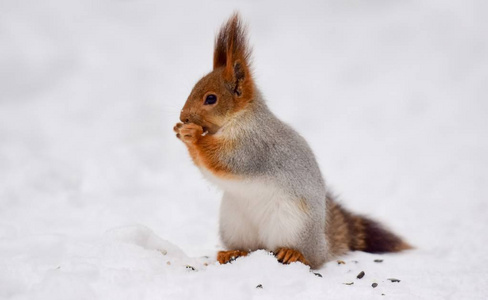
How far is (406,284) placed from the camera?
89.2 inches

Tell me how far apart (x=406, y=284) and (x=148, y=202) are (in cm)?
181

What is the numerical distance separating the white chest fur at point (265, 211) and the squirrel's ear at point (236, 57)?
38cm

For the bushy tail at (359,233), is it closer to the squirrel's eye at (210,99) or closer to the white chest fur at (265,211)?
the white chest fur at (265,211)

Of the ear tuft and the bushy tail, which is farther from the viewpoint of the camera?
the bushy tail

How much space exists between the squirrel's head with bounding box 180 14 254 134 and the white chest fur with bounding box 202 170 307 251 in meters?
0.23

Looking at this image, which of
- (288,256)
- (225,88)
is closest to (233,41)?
(225,88)

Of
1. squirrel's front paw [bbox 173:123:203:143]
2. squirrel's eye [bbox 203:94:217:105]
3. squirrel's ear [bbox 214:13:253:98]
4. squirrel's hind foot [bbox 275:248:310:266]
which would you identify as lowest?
squirrel's hind foot [bbox 275:248:310:266]

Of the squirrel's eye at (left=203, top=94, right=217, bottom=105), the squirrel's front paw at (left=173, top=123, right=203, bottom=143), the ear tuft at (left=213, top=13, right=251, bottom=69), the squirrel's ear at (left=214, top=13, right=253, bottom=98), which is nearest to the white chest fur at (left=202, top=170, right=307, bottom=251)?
the squirrel's front paw at (left=173, top=123, right=203, bottom=143)

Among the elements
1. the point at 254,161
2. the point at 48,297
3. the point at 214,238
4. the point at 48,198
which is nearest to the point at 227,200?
the point at 254,161

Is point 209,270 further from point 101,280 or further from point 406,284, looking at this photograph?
point 406,284

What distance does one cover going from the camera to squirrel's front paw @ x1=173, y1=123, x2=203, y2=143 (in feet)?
7.45

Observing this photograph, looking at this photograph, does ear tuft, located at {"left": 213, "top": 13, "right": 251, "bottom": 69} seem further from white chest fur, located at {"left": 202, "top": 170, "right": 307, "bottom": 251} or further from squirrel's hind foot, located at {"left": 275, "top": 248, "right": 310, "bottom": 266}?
squirrel's hind foot, located at {"left": 275, "top": 248, "right": 310, "bottom": 266}

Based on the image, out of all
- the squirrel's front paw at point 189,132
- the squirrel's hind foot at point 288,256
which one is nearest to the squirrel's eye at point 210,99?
the squirrel's front paw at point 189,132

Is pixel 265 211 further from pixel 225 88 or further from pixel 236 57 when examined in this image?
pixel 236 57
